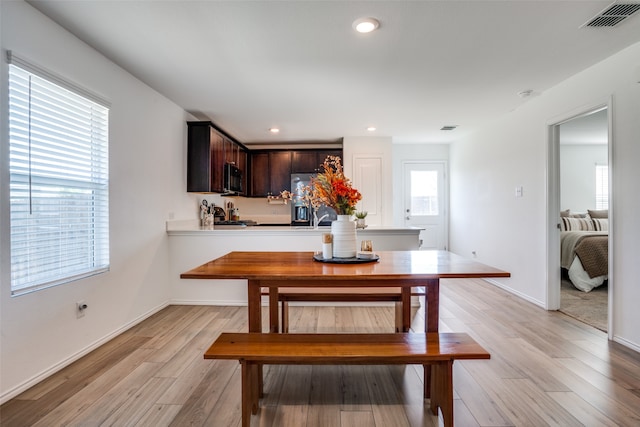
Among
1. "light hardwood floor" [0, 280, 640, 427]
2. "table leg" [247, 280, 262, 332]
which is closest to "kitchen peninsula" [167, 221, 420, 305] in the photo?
"light hardwood floor" [0, 280, 640, 427]

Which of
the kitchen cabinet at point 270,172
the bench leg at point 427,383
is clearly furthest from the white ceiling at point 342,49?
the bench leg at point 427,383

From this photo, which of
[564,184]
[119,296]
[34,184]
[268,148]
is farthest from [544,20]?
[564,184]

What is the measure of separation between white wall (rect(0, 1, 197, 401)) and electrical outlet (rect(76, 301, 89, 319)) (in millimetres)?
30

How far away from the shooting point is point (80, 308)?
7.93 feet

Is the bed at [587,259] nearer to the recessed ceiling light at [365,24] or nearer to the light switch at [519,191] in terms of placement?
the light switch at [519,191]

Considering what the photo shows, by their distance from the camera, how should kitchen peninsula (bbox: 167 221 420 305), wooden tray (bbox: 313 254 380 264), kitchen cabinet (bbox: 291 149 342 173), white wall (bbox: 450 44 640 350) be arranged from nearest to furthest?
wooden tray (bbox: 313 254 380 264), white wall (bbox: 450 44 640 350), kitchen peninsula (bbox: 167 221 420 305), kitchen cabinet (bbox: 291 149 342 173)

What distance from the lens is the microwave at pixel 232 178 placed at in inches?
185

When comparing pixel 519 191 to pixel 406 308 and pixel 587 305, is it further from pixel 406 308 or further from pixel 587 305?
pixel 406 308

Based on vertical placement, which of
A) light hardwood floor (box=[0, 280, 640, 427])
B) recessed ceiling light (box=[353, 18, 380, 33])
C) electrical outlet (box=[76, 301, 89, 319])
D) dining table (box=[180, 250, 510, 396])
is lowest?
light hardwood floor (box=[0, 280, 640, 427])

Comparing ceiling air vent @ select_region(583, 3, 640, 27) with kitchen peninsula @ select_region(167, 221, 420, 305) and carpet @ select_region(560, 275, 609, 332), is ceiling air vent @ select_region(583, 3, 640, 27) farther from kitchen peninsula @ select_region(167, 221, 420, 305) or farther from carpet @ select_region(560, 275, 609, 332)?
carpet @ select_region(560, 275, 609, 332)

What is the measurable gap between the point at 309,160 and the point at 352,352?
4655 mm

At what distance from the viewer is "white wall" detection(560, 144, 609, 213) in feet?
21.6

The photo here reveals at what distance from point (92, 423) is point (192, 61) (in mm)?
2602

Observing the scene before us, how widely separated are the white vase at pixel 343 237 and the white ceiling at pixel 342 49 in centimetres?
135
